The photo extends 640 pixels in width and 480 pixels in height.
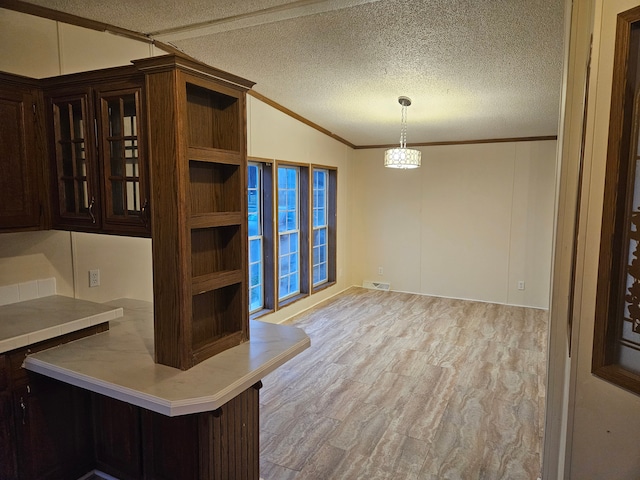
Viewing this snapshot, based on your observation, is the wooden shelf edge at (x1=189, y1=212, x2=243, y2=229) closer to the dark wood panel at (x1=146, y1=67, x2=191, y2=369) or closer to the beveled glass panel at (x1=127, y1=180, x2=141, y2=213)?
the dark wood panel at (x1=146, y1=67, x2=191, y2=369)

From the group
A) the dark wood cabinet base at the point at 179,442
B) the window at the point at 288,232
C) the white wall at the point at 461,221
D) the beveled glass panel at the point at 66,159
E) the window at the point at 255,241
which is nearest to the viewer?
the dark wood cabinet base at the point at 179,442

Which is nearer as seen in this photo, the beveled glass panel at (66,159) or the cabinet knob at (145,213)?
the cabinet knob at (145,213)

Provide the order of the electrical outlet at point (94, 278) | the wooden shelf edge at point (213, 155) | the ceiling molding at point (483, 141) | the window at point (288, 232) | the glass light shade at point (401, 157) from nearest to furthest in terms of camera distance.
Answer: the wooden shelf edge at point (213, 155) → the electrical outlet at point (94, 278) → the glass light shade at point (401, 157) → the window at point (288, 232) → the ceiling molding at point (483, 141)

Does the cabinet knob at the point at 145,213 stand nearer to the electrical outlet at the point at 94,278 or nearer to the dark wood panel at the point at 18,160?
the dark wood panel at the point at 18,160

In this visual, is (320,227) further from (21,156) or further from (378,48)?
(21,156)

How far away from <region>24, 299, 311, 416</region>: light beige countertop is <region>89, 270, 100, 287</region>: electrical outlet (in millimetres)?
694

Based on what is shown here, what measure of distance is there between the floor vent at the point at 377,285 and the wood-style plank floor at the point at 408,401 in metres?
1.52

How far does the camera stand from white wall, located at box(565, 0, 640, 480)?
1.20 m

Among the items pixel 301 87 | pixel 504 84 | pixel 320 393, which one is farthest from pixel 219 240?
pixel 504 84

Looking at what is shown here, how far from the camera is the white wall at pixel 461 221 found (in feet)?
19.9

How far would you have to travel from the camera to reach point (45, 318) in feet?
7.61

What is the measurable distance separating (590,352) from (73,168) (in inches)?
101

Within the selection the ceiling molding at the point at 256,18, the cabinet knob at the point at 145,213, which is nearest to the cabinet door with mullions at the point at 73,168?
the cabinet knob at the point at 145,213

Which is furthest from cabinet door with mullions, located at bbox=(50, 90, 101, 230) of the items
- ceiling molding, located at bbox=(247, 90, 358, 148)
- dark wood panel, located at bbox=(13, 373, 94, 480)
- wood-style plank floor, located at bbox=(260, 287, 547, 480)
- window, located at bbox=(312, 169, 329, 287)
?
window, located at bbox=(312, 169, 329, 287)
